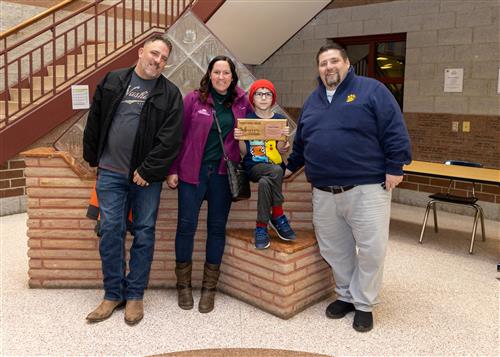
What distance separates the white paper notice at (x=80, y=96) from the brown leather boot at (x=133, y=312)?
335 cm

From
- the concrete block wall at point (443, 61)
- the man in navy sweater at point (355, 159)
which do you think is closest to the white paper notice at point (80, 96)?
the man in navy sweater at point (355, 159)

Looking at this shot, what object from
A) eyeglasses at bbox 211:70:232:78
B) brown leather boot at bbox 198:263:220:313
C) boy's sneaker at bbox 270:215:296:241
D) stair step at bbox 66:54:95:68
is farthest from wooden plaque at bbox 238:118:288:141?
stair step at bbox 66:54:95:68

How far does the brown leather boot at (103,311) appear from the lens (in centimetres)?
262

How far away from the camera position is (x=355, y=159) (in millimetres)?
2455

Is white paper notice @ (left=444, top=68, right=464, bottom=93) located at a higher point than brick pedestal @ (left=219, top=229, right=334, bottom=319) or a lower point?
higher

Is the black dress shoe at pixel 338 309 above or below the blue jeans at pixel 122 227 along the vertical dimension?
below

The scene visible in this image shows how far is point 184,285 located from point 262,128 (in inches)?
43.9

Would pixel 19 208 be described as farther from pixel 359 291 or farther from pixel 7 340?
pixel 359 291

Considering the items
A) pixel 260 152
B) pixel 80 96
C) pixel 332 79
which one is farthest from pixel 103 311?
pixel 80 96

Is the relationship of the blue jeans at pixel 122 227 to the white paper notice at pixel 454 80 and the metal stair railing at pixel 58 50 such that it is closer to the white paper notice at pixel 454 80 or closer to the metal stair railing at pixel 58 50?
the metal stair railing at pixel 58 50

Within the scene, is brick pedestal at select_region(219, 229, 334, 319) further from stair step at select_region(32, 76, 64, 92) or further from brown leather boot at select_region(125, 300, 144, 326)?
stair step at select_region(32, 76, 64, 92)

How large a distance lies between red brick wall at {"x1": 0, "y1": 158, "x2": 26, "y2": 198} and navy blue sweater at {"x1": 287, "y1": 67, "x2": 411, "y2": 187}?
158 inches

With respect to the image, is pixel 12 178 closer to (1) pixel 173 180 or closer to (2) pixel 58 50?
(2) pixel 58 50

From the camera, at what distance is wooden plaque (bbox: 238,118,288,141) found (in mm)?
2598
